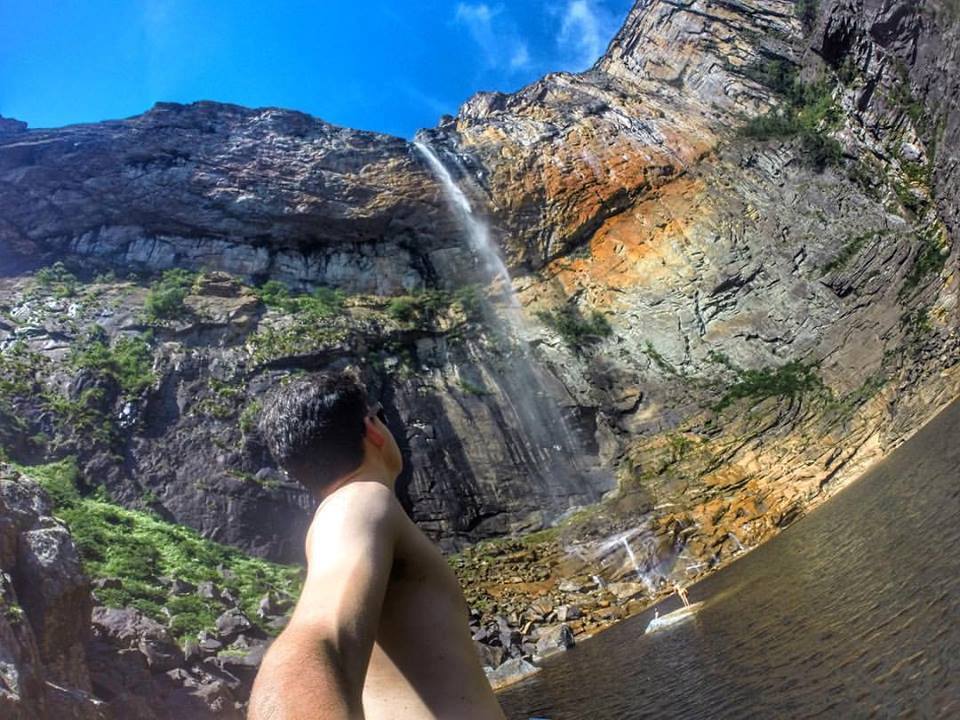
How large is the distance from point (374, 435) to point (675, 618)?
13811 mm

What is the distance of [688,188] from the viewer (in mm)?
33812

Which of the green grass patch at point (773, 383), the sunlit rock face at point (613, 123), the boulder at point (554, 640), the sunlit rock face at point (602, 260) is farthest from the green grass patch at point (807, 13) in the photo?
the boulder at point (554, 640)

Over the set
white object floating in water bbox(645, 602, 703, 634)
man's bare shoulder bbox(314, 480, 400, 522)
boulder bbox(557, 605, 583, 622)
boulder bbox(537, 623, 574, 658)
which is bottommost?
man's bare shoulder bbox(314, 480, 400, 522)

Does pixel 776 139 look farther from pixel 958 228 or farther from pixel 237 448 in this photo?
pixel 237 448

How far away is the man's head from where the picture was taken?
1.97m

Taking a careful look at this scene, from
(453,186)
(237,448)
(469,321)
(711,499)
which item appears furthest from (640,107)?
(237,448)

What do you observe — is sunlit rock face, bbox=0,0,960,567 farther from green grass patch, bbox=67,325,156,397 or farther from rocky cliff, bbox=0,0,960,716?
green grass patch, bbox=67,325,156,397

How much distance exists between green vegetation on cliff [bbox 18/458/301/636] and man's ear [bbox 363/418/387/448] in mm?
14245

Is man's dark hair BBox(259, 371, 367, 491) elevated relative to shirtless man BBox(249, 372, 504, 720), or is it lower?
elevated

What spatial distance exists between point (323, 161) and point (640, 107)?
58.2 ft

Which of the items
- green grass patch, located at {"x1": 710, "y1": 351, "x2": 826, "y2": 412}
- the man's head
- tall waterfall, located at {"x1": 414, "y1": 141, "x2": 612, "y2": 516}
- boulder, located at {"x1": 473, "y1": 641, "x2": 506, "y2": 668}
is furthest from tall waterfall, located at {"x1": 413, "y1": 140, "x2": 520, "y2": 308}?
the man's head

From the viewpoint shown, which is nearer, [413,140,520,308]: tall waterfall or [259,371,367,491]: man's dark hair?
[259,371,367,491]: man's dark hair

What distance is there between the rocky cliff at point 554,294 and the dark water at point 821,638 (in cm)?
450

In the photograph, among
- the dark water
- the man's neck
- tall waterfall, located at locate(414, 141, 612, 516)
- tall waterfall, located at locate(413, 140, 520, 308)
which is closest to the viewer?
the man's neck
